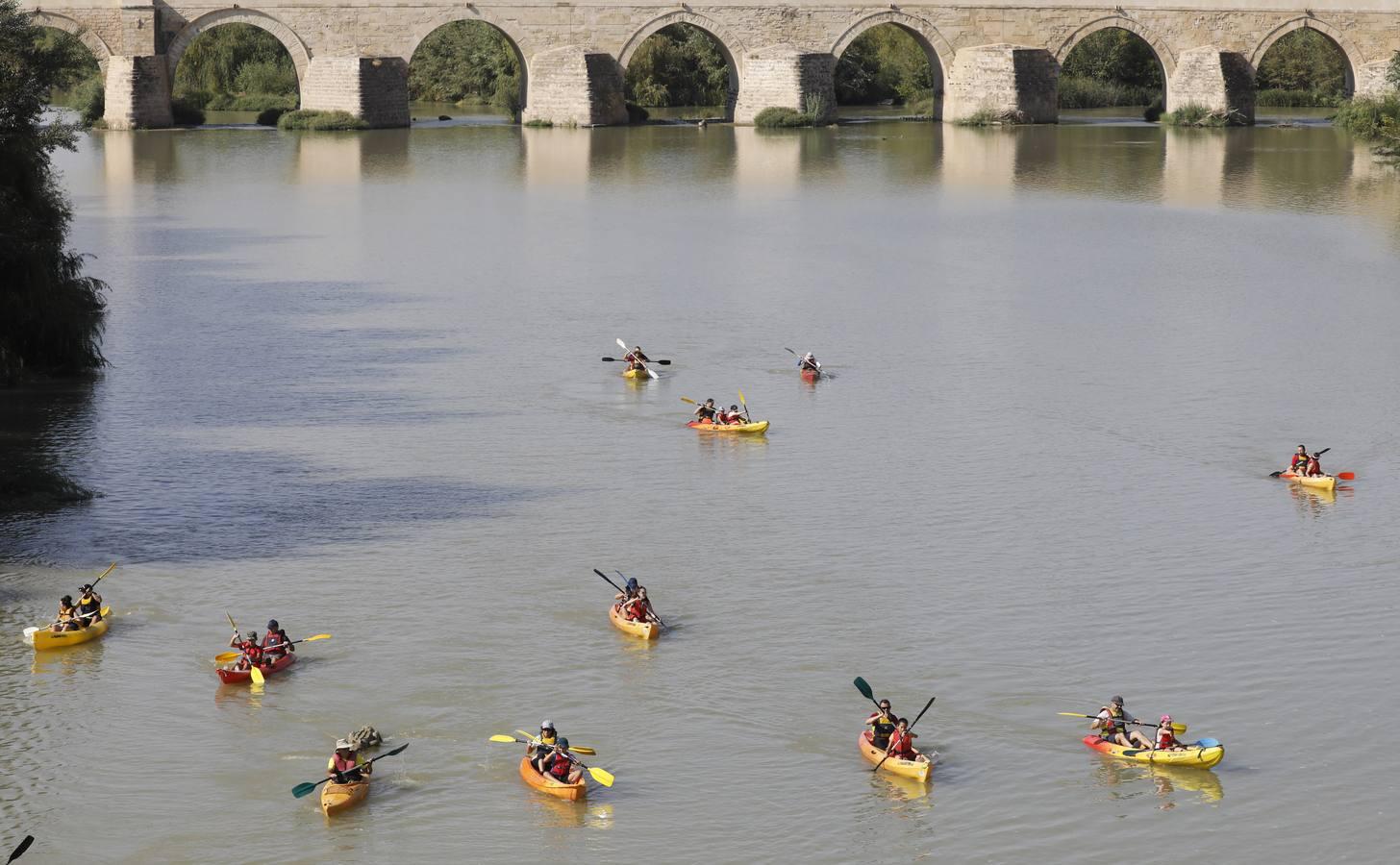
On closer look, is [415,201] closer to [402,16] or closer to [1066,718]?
[402,16]

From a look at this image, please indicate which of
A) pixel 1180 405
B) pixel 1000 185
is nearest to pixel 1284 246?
pixel 1000 185

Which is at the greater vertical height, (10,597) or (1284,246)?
(1284,246)

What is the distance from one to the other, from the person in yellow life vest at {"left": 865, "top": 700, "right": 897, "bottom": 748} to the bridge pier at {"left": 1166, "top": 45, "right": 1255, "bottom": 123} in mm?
55162

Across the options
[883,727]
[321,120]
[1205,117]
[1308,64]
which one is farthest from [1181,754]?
[1308,64]

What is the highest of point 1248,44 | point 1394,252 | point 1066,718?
point 1248,44

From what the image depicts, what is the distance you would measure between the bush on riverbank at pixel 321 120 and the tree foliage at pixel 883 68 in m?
21.6

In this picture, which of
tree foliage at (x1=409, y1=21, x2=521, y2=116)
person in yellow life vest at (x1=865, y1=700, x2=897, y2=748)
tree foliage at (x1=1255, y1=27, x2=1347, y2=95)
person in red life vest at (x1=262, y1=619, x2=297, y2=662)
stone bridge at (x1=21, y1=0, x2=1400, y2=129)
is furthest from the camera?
tree foliage at (x1=409, y1=21, x2=521, y2=116)

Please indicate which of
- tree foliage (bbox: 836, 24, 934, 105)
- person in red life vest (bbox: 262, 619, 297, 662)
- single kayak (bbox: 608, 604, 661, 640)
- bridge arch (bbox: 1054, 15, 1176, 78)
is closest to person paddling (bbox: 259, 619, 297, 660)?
person in red life vest (bbox: 262, 619, 297, 662)

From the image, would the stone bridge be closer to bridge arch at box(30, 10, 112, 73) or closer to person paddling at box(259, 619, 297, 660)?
bridge arch at box(30, 10, 112, 73)

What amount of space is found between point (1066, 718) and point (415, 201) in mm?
33021

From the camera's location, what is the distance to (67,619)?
16.1 meters

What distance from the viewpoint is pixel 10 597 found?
17.3 meters

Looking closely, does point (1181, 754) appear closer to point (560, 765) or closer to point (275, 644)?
point (560, 765)

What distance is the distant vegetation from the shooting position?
72.6m
